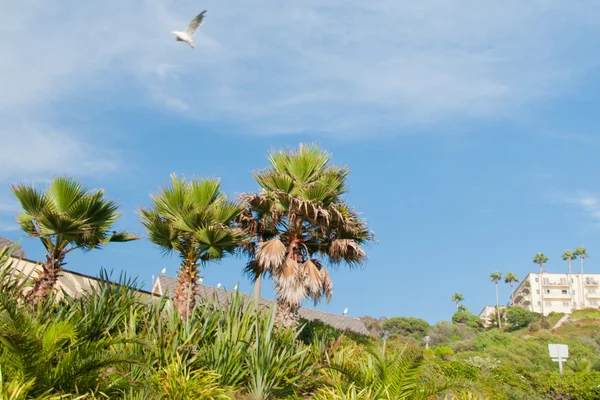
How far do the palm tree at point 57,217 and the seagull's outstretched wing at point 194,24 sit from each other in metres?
4.10

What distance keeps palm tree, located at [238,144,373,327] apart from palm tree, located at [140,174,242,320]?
151 centimetres

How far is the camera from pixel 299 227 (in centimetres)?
1573

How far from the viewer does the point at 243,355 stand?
34.4 feet

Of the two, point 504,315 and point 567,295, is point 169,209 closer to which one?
point 504,315

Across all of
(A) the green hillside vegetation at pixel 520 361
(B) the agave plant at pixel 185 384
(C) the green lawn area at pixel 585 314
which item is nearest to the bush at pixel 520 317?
(A) the green hillside vegetation at pixel 520 361

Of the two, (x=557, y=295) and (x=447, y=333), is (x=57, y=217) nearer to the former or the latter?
(x=447, y=333)

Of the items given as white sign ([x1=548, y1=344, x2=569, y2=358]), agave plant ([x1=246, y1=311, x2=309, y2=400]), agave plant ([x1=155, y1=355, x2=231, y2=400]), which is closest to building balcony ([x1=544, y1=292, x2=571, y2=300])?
white sign ([x1=548, y1=344, x2=569, y2=358])

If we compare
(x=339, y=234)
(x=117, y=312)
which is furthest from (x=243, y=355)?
(x=339, y=234)

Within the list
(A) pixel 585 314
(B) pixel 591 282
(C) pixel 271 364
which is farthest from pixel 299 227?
(B) pixel 591 282

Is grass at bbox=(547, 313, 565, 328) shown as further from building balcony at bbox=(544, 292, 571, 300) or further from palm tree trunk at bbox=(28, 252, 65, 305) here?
palm tree trunk at bbox=(28, 252, 65, 305)

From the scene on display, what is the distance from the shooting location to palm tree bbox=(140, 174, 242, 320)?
535 inches

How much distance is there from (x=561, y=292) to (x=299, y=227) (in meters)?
114

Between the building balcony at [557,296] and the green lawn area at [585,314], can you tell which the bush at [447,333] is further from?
the building balcony at [557,296]

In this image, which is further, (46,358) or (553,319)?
(553,319)
